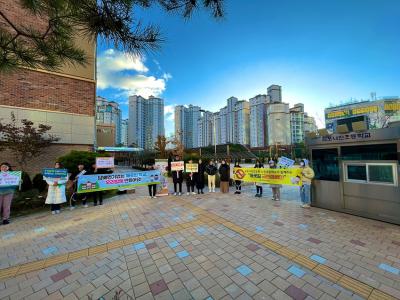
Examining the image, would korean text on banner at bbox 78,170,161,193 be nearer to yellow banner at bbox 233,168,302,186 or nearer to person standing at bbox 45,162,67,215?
person standing at bbox 45,162,67,215

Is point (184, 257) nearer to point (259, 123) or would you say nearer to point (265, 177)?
point (265, 177)

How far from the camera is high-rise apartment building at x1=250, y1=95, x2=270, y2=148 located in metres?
64.4

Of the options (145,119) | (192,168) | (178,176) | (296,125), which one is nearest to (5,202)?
(178,176)

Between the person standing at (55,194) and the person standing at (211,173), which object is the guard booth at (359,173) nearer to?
the person standing at (211,173)

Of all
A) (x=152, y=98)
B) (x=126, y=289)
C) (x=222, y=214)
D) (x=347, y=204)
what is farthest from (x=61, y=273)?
(x=152, y=98)

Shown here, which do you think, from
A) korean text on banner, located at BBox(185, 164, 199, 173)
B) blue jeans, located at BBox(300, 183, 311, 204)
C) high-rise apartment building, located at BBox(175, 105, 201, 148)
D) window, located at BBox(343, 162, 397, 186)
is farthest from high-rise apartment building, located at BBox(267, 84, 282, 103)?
window, located at BBox(343, 162, 397, 186)

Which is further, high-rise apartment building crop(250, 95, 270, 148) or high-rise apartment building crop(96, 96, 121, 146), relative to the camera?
high-rise apartment building crop(250, 95, 270, 148)

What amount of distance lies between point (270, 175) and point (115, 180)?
6500mm

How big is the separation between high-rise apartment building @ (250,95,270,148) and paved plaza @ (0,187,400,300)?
202ft

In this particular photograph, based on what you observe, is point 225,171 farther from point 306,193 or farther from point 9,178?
point 9,178

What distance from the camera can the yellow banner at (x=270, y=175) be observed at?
7.18 metres

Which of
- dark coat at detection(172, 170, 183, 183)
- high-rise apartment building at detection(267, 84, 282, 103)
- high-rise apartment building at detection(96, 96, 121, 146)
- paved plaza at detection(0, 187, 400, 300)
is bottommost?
paved plaza at detection(0, 187, 400, 300)

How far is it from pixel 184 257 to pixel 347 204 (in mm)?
5326

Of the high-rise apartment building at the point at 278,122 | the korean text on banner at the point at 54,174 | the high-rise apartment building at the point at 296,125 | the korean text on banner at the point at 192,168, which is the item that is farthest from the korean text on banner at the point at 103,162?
the high-rise apartment building at the point at 296,125
